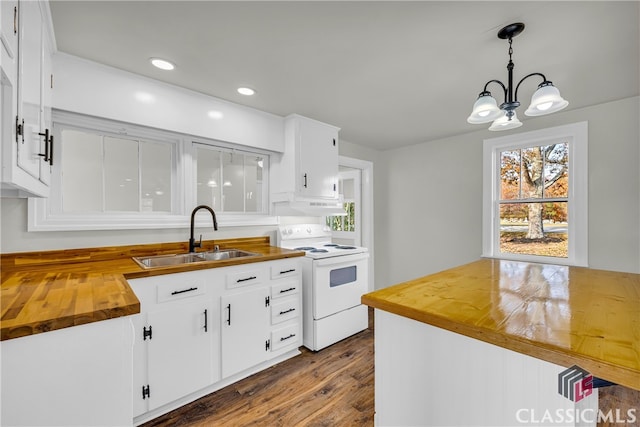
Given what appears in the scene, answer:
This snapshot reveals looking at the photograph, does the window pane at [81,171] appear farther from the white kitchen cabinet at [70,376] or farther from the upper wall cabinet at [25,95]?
the white kitchen cabinet at [70,376]

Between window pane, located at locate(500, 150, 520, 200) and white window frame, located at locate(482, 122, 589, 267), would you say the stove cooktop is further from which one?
window pane, located at locate(500, 150, 520, 200)

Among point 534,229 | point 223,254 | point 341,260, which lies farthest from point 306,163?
point 534,229

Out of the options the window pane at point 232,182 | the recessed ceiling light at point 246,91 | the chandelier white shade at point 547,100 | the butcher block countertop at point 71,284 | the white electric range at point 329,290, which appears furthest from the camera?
the window pane at point 232,182

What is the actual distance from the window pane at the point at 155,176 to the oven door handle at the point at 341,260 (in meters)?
1.40

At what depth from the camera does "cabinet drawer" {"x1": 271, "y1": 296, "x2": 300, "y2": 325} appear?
2283mm

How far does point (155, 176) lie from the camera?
2.37 meters

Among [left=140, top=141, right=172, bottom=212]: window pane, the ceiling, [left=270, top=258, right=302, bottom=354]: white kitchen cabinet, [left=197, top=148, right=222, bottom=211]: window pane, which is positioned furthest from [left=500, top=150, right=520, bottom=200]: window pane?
[left=140, top=141, right=172, bottom=212]: window pane

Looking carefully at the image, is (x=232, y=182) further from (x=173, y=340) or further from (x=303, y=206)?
(x=173, y=340)

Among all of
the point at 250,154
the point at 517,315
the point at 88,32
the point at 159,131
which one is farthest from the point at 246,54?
the point at 517,315

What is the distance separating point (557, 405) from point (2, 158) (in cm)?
196

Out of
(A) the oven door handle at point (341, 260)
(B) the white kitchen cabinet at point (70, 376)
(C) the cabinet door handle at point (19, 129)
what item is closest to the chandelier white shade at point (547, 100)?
(A) the oven door handle at point (341, 260)

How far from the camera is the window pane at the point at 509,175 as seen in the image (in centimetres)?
311

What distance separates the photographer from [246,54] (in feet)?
5.76

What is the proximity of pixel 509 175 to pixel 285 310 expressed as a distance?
9.38 ft
